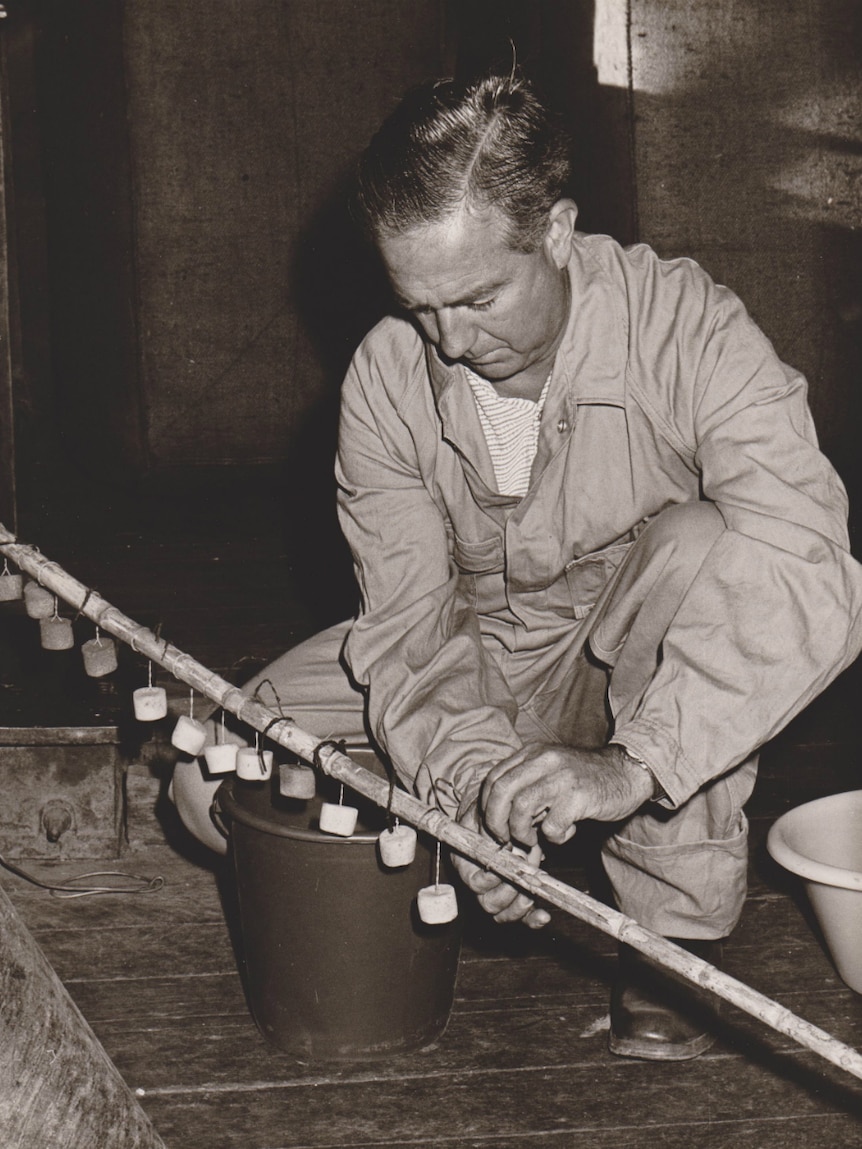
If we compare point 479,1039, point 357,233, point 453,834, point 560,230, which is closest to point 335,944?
point 479,1039

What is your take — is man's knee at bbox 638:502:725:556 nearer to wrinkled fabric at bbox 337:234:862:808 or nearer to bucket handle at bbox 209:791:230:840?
wrinkled fabric at bbox 337:234:862:808

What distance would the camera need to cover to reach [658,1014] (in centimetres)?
234

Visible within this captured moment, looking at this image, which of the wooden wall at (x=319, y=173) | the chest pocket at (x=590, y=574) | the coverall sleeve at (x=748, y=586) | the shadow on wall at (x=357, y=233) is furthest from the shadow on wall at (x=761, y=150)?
the coverall sleeve at (x=748, y=586)

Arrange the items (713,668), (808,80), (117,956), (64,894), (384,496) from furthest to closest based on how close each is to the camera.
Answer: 1. (808,80)
2. (64,894)
3. (117,956)
4. (384,496)
5. (713,668)

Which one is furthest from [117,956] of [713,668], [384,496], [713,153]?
[713,153]

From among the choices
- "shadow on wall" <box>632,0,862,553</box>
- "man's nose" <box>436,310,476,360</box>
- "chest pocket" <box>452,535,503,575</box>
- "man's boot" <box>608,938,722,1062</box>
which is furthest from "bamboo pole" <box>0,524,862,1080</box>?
"shadow on wall" <box>632,0,862,553</box>

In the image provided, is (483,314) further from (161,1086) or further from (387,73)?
(387,73)

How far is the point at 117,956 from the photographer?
107 inches

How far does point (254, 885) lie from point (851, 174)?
394 centimetres

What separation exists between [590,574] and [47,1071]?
123cm

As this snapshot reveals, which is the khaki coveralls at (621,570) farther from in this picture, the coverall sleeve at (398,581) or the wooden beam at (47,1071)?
the wooden beam at (47,1071)

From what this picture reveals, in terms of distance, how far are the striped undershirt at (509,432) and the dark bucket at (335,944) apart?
0.62 metres

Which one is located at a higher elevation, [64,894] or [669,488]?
[669,488]

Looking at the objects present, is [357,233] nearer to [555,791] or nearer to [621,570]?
[621,570]
